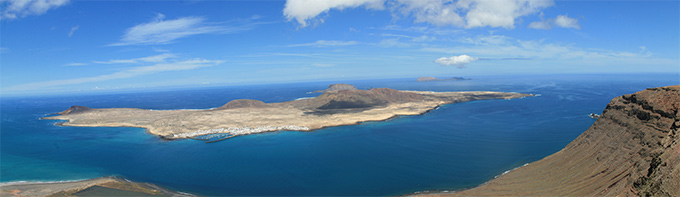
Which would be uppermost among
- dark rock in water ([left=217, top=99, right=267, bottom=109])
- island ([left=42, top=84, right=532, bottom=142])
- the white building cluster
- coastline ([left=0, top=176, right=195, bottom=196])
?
dark rock in water ([left=217, top=99, right=267, bottom=109])

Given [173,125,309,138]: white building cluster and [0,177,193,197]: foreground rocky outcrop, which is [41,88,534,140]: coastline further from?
[0,177,193,197]: foreground rocky outcrop

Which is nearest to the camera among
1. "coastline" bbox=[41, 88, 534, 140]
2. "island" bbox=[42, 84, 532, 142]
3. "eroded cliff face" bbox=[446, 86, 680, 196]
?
"eroded cliff face" bbox=[446, 86, 680, 196]

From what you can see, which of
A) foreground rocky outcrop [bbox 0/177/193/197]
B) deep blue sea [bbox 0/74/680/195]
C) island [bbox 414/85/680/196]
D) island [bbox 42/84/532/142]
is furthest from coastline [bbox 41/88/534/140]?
island [bbox 414/85/680/196]

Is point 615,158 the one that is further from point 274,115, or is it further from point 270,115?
point 270,115

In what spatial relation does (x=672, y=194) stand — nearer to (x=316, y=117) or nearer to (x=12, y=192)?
(x=12, y=192)

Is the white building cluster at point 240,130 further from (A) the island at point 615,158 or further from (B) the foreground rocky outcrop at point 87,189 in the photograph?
(A) the island at point 615,158

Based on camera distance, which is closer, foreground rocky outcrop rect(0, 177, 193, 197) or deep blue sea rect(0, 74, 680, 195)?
foreground rocky outcrop rect(0, 177, 193, 197)

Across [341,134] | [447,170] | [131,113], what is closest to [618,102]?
[447,170]
